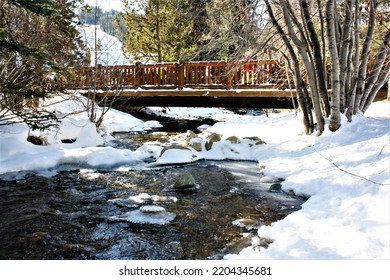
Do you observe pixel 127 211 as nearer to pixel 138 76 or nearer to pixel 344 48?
pixel 344 48

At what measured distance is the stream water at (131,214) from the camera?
11.3ft

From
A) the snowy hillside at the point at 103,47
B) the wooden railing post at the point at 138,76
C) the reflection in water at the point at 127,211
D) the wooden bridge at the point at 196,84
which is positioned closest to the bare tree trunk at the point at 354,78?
the wooden bridge at the point at 196,84

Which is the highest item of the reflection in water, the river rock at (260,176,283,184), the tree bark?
the tree bark

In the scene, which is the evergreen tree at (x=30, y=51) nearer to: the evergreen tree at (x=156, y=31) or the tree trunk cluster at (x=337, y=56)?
the evergreen tree at (x=156, y=31)

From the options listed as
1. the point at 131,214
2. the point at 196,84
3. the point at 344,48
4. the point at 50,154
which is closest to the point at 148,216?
the point at 131,214

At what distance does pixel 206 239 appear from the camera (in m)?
3.66

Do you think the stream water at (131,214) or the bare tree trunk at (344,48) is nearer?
the stream water at (131,214)

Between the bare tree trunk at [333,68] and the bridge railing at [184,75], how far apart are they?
145 inches

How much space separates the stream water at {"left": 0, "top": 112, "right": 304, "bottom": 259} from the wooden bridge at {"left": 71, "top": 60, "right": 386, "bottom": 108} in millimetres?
5211

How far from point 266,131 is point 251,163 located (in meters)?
3.50

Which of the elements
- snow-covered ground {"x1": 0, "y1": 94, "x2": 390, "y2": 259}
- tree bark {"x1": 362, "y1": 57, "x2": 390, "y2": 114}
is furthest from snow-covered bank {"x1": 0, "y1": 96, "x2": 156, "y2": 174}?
tree bark {"x1": 362, "y1": 57, "x2": 390, "y2": 114}

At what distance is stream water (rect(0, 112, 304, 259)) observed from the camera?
11.3 ft

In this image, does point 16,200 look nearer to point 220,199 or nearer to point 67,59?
point 220,199

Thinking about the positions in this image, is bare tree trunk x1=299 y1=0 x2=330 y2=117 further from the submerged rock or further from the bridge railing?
the submerged rock
